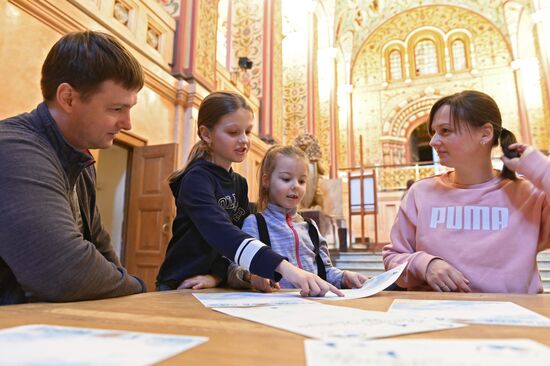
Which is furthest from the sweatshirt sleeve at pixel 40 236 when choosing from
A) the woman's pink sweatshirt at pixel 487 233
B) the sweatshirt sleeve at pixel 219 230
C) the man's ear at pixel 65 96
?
the woman's pink sweatshirt at pixel 487 233

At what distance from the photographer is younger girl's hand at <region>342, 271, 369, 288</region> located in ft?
4.61

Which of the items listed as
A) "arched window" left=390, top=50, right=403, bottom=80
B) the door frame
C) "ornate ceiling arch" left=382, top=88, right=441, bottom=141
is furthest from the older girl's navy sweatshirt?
"arched window" left=390, top=50, right=403, bottom=80

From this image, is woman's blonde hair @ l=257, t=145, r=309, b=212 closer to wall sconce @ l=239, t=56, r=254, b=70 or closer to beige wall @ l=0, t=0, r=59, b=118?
beige wall @ l=0, t=0, r=59, b=118

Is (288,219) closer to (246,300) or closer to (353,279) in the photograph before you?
(353,279)

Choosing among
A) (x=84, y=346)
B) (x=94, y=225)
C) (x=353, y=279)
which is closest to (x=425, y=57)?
(x=353, y=279)

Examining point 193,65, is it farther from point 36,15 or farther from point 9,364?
point 9,364

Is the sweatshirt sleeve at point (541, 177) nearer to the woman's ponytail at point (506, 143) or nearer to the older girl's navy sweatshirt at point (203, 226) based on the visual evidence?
the woman's ponytail at point (506, 143)

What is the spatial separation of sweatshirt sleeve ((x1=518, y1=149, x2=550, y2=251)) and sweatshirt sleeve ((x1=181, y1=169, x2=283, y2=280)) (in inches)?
36.3

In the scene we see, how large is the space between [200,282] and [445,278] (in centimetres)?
81

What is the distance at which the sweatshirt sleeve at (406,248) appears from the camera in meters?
1.37

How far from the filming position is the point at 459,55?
48.9ft

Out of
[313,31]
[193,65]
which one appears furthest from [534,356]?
[313,31]

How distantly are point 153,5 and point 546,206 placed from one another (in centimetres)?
497

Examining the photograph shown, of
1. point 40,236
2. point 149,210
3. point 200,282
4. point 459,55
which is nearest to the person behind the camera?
point 40,236
